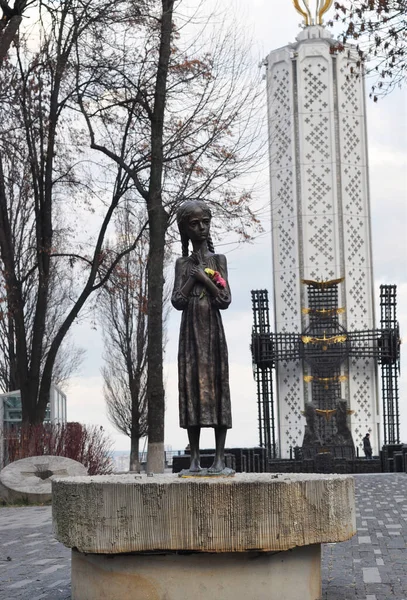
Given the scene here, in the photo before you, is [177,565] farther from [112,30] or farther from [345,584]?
[112,30]

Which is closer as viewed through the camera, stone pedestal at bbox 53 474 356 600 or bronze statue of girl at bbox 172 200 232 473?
stone pedestal at bbox 53 474 356 600

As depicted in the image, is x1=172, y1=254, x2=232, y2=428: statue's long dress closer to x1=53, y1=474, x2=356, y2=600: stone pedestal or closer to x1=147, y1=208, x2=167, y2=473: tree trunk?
x1=53, y1=474, x2=356, y2=600: stone pedestal

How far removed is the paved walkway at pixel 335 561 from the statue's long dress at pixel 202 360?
1.64m

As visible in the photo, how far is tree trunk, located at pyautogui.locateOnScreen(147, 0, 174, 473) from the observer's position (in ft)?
53.3

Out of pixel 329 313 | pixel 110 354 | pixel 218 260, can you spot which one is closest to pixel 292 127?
pixel 329 313

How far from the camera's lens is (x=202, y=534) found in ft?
23.5

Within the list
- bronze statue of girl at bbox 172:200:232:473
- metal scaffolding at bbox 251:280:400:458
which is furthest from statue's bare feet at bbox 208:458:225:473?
metal scaffolding at bbox 251:280:400:458

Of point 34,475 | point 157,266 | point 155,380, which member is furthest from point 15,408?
point 155,380

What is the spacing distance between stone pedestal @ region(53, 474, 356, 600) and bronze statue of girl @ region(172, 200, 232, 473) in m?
0.84

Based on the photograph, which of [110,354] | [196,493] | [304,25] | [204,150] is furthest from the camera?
[304,25]

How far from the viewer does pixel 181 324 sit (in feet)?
27.9

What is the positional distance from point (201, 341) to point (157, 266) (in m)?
8.98

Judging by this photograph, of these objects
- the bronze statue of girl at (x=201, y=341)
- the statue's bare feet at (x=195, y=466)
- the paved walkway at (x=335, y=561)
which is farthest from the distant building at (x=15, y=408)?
the bronze statue of girl at (x=201, y=341)

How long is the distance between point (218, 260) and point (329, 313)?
101ft
